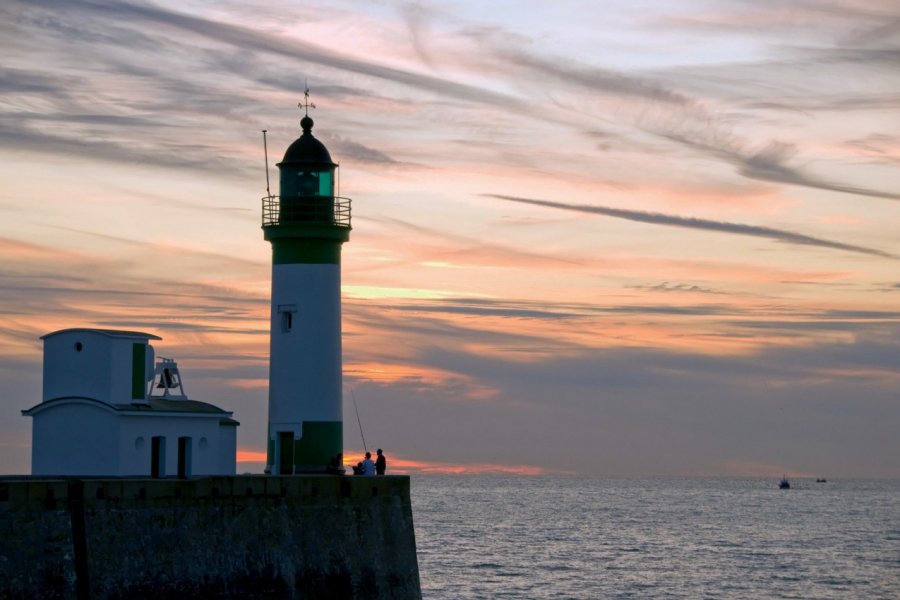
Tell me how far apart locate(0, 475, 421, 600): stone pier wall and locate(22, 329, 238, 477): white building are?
70.2 inches

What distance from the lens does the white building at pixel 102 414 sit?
33625mm

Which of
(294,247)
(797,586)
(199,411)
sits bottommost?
(797,586)

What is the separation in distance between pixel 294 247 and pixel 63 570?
14.3 m

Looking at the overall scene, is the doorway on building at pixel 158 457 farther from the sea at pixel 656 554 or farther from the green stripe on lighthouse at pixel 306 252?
the sea at pixel 656 554

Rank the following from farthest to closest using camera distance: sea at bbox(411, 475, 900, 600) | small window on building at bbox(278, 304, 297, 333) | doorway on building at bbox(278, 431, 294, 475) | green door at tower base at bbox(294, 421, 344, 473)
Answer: sea at bbox(411, 475, 900, 600) → small window on building at bbox(278, 304, 297, 333) → doorway on building at bbox(278, 431, 294, 475) → green door at tower base at bbox(294, 421, 344, 473)

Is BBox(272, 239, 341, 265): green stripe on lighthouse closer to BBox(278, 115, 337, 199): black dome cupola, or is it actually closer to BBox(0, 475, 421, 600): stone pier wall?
BBox(278, 115, 337, 199): black dome cupola

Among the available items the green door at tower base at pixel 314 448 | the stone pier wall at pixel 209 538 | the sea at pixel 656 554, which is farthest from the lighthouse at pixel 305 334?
the sea at pixel 656 554

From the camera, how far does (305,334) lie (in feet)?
127

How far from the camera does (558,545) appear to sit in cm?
7794

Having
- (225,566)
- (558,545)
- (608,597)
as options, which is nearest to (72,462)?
(225,566)

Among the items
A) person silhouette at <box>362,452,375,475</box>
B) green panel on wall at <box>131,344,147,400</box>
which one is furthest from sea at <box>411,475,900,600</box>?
green panel on wall at <box>131,344,147,400</box>

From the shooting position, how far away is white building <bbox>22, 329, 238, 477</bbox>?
3362 cm

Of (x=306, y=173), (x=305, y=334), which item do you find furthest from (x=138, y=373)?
(x=306, y=173)

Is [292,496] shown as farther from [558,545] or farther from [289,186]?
[558,545]
